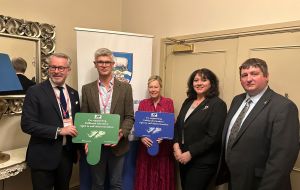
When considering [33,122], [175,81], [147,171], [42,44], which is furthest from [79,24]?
[147,171]

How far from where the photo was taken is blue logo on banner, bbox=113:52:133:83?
2791mm

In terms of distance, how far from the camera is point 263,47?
222cm

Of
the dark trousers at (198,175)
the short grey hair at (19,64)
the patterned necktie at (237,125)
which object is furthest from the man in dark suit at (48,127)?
the patterned necktie at (237,125)

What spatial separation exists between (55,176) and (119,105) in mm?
780

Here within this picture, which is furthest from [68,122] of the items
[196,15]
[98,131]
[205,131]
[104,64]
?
[196,15]

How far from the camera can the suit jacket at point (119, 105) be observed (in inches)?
89.0

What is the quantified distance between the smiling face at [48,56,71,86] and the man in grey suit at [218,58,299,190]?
1.32 meters

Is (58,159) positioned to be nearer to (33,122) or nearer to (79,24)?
(33,122)

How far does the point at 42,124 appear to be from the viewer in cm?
198

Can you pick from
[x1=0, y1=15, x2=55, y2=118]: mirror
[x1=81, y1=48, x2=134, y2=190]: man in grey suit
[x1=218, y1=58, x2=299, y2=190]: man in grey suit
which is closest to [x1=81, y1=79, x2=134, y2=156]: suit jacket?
[x1=81, y1=48, x2=134, y2=190]: man in grey suit

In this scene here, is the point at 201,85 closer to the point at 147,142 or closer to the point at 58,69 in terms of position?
the point at 147,142

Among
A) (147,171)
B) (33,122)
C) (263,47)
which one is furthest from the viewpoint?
(147,171)

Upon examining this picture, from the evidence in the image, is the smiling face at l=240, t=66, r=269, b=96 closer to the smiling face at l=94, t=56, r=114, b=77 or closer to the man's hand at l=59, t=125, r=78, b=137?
the smiling face at l=94, t=56, r=114, b=77

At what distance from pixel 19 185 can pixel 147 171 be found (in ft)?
4.46
